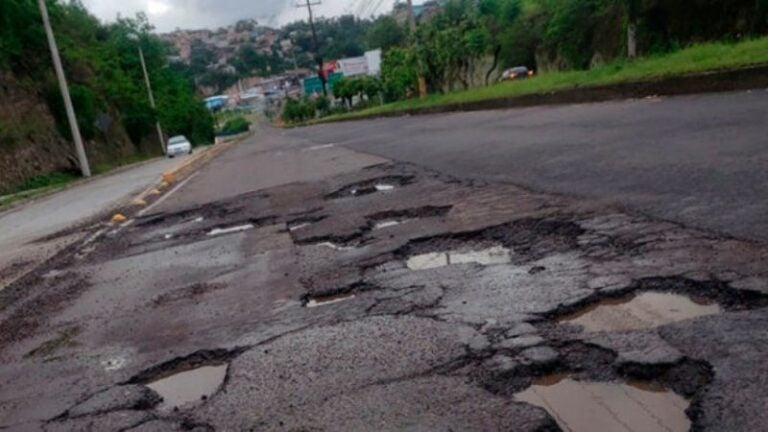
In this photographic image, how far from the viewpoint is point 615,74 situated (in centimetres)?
1388

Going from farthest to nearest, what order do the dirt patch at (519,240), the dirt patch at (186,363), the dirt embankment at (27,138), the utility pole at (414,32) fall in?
the utility pole at (414,32)
the dirt embankment at (27,138)
the dirt patch at (519,240)
the dirt patch at (186,363)

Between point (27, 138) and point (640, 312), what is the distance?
29009mm

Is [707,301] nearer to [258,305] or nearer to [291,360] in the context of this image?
[291,360]

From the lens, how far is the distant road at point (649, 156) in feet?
14.3

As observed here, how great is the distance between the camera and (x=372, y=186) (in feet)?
27.5

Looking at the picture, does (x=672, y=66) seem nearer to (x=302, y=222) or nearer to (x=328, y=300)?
(x=302, y=222)

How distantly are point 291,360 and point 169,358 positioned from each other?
0.72m

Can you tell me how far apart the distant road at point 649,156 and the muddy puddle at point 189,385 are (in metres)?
2.66

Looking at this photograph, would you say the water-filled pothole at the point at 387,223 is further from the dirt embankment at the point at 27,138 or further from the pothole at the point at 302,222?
the dirt embankment at the point at 27,138

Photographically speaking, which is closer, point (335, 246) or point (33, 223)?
point (335, 246)

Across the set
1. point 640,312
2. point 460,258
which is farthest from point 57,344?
point 640,312

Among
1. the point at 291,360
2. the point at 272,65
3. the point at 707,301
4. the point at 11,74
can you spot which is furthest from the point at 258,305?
the point at 272,65

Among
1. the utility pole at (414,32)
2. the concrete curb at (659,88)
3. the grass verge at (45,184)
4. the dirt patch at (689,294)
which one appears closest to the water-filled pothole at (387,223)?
the dirt patch at (689,294)

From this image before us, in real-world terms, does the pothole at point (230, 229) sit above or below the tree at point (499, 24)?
below
